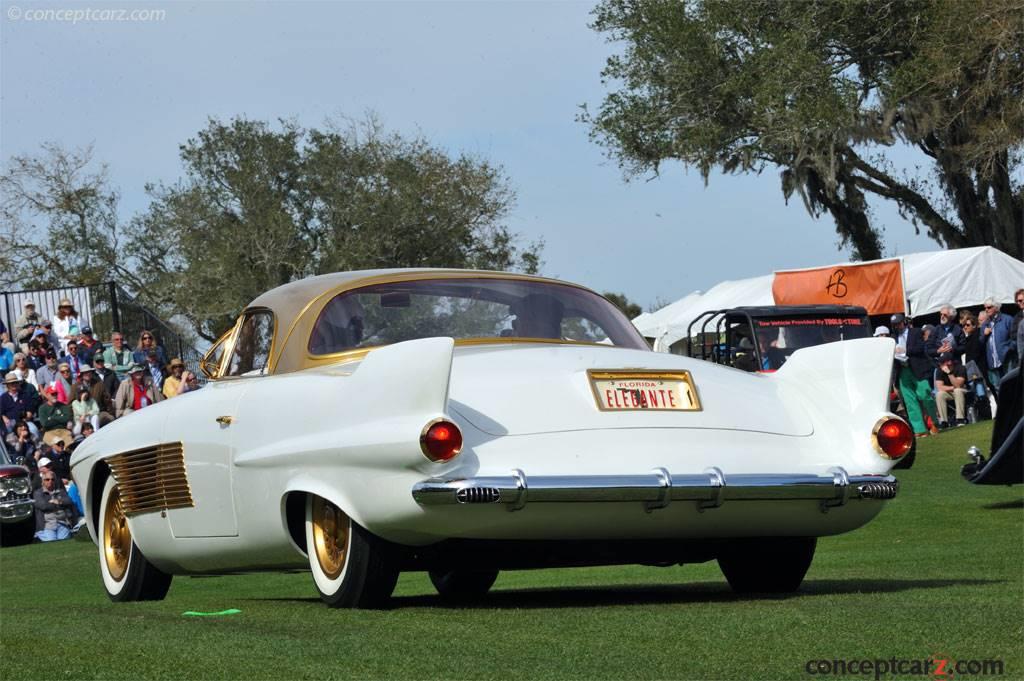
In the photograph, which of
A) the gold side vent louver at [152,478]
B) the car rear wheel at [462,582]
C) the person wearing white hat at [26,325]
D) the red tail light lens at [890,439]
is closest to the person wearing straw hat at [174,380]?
the person wearing white hat at [26,325]

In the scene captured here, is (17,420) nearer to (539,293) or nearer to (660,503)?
(539,293)

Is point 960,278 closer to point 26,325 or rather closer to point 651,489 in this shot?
point 26,325

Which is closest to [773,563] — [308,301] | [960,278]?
[308,301]

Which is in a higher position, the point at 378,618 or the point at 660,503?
the point at 660,503

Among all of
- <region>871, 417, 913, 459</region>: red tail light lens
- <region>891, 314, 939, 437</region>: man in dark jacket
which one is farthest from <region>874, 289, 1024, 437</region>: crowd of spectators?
<region>871, 417, 913, 459</region>: red tail light lens

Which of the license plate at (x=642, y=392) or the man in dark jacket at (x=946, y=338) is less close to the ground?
the license plate at (x=642, y=392)

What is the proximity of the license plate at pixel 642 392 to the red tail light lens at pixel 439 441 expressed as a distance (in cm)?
65

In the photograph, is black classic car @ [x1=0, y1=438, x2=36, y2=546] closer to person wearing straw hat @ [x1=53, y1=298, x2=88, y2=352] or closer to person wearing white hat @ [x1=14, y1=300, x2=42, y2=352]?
person wearing white hat @ [x1=14, y1=300, x2=42, y2=352]

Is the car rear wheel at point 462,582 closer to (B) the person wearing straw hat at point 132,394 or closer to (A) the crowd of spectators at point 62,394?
(A) the crowd of spectators at point 62,394

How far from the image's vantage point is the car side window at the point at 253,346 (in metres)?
7.12

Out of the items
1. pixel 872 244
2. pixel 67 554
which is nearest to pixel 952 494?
pixel 67 554

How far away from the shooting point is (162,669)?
4.44 m

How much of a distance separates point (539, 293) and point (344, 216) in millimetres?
53441

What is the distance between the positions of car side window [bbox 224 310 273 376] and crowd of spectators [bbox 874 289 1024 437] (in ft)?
52.3
